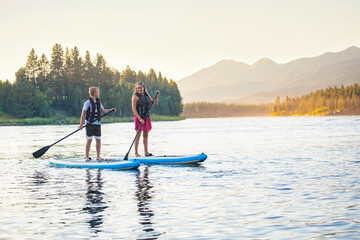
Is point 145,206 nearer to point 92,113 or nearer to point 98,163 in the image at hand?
point 98,163

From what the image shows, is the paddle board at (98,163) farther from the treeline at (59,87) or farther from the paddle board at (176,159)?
the treeline at (59,87)

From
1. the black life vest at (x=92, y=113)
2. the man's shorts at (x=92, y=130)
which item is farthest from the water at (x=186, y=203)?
the black life vest at (x=92, y=113)

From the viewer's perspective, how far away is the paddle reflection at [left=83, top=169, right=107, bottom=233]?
28.5ft

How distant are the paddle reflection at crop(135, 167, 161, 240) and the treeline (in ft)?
352

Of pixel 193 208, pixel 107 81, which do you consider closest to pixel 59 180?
pixel 193 208

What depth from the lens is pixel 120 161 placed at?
652 inches

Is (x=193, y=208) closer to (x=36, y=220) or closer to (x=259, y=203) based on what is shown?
(x=259, y=203)

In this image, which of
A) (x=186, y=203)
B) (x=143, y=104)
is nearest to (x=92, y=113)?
(x=143, y=104)

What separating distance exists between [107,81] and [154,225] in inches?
5388

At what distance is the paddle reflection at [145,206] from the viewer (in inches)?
311

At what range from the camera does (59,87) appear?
13138 centimetres

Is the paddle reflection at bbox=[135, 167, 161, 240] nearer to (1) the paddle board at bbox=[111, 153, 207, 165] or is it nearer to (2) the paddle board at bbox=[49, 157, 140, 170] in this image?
(2) the paddle board at bbox=[49, 157, 140, 170]

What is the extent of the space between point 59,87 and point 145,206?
4970 inches

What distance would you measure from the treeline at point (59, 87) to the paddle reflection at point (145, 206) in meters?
107
